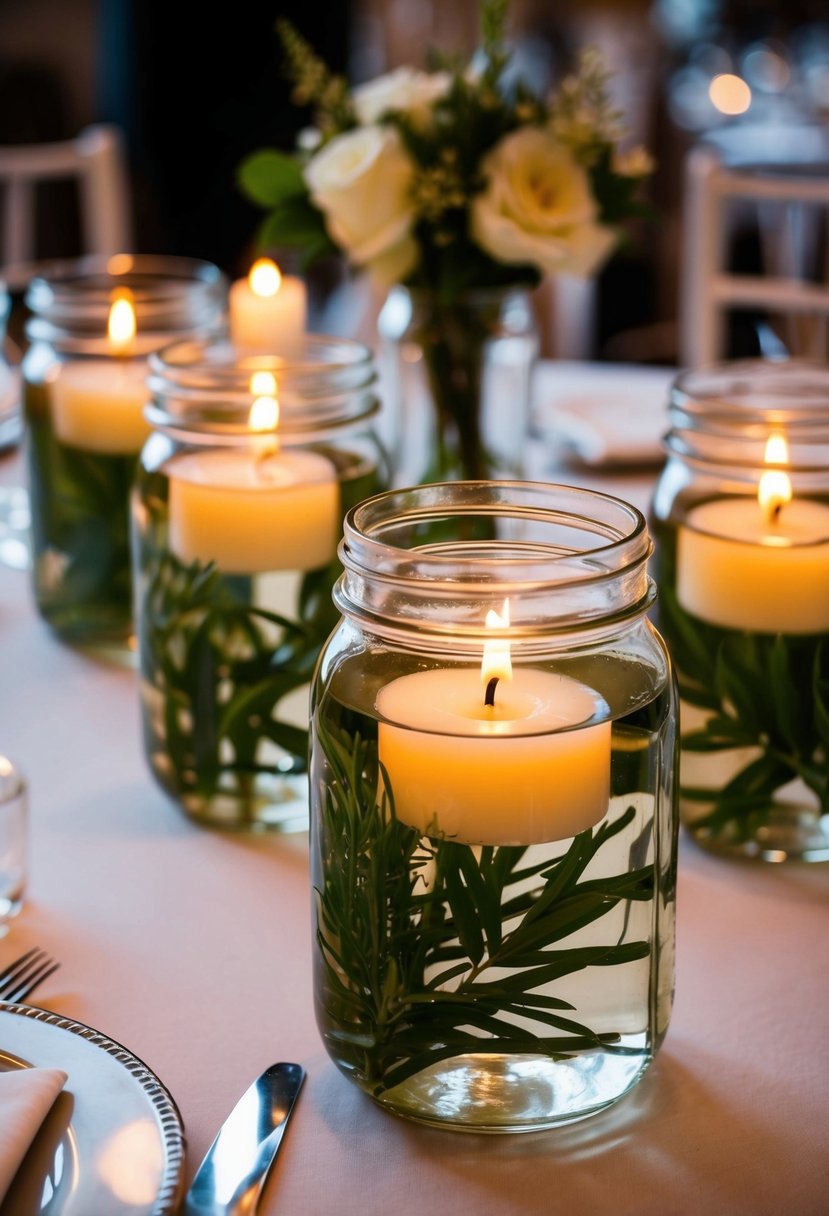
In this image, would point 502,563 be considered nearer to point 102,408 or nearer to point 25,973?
point 25,973

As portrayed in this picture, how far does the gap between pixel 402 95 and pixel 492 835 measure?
0.81 metres

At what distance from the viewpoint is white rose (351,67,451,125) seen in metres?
1.19

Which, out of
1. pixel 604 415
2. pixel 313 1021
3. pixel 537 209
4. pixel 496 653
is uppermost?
pixel 537 209

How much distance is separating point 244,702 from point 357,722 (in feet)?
0.82

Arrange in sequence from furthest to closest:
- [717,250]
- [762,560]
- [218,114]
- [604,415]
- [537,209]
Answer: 1. [218,114]
2. [717,250]
3. [604,415]
4. [537,209]
5. [762,560]

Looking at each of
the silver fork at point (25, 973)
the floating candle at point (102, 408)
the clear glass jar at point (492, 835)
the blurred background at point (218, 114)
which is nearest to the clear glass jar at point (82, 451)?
the floating candle at point (102, 408)

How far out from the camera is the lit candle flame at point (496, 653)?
580 mm

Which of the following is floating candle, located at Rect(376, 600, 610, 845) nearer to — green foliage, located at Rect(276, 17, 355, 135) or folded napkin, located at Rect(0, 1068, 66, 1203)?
folded napkin, located at Rect(0, 1068, 66, 1203)

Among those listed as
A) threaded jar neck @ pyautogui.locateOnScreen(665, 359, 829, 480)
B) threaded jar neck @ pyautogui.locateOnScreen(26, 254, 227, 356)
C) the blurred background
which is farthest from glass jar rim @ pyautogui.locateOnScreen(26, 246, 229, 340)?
the blurred background

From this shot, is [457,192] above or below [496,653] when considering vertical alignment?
above

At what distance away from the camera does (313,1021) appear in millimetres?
690

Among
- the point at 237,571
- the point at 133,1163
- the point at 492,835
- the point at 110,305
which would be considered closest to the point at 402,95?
the point at 110,305

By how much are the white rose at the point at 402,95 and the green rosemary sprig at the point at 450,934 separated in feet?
2.46

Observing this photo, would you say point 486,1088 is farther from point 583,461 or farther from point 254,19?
point 254,19
